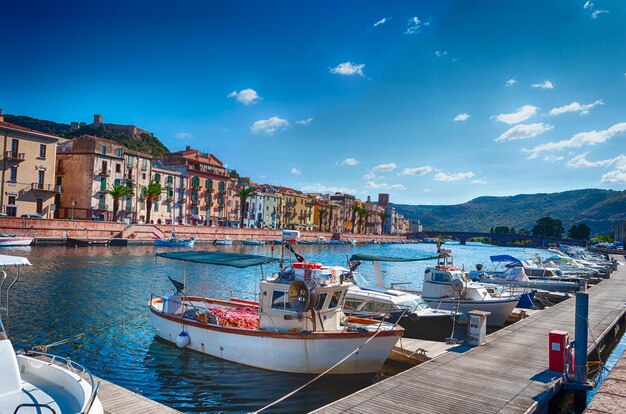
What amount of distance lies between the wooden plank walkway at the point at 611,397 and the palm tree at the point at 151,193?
3277 inches

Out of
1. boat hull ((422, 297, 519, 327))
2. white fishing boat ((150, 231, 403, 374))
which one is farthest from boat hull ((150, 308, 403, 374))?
boat hull ((422, 297, 519, 327))

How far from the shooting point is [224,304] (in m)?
22.5

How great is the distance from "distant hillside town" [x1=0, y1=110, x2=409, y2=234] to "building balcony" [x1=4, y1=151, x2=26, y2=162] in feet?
0.38

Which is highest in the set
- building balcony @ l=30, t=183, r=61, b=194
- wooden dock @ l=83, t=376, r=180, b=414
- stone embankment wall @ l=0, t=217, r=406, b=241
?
building balcony @ l=30, t=183, r=61, b=194

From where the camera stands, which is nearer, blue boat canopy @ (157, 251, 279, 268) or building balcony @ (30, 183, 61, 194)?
blue boat canopy @ (157, 251, 279, 268)

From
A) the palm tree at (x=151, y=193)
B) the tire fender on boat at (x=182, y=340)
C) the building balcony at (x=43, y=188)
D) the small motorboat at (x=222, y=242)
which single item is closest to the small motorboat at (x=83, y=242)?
the building balcony at (x=43, y=188)

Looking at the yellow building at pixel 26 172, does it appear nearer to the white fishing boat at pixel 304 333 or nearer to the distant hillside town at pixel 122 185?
the distant hillside town at pixel 122 185

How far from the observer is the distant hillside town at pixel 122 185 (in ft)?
217

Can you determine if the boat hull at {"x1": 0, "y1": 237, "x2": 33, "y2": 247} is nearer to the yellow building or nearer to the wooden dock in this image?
the yellow building

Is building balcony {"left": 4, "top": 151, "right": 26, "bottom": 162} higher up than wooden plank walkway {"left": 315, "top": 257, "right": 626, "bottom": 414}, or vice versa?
building balcony {"left": 4, "top": 151, "right": 26, "bottom": 162}

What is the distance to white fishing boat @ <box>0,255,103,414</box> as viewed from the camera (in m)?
7.94

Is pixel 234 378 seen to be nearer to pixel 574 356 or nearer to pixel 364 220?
pixel 574 356

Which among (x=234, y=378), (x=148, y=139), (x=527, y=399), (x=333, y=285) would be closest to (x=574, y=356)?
(x=527, y=399)

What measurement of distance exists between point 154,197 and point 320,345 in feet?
268
